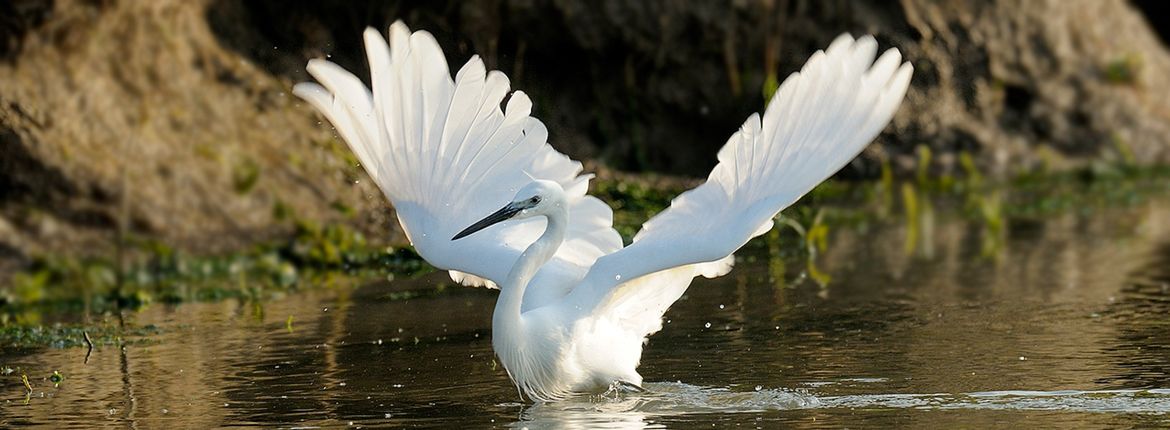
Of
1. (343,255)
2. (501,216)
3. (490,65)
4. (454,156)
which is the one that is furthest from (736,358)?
(490,65)

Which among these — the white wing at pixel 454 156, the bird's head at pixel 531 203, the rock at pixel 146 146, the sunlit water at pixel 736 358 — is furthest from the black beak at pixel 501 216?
the rock at pixel 146 146

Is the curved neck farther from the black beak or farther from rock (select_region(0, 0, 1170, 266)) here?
rock (select_region(0, 0, 1170, 266))

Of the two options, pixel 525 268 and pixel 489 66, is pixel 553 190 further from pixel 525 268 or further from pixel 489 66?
pixel 489 66

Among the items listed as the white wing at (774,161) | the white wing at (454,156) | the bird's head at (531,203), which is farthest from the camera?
the white wing at (454,156)

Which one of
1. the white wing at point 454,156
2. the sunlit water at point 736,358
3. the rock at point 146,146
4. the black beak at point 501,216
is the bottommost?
the sunlit water at point 736,358

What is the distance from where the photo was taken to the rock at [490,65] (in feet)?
38.4

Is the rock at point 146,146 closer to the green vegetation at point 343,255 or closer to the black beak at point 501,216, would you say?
the green vegetation at point 343,255

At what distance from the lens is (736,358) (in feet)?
24.5

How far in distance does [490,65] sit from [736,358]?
7.47 meters

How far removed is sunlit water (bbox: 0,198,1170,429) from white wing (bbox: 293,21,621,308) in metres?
0.53

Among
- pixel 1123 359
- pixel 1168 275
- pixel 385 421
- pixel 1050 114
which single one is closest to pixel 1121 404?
pixel 1123 359

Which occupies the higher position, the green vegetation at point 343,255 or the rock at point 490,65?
the rock at point 490,65

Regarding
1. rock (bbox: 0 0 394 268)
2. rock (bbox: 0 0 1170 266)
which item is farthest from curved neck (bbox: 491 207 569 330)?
rock (bbox: 0 0 394 268)

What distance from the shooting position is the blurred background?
1165cm
